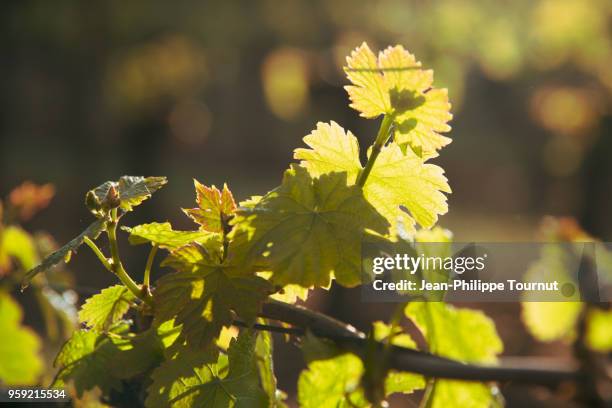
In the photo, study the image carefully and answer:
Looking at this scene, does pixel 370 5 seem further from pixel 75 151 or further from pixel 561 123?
pixel 75 151

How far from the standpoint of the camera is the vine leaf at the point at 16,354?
1122mm

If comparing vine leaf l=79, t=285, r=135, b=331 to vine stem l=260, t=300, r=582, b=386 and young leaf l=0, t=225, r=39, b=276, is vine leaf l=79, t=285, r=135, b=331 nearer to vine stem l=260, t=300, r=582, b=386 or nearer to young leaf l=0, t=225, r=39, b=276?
vine stem l=260, t=300, r=582, b=386

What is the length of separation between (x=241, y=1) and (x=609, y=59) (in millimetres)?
5353

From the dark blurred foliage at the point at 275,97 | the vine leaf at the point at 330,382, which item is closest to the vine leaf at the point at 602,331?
the vine leaf at the point at 330,382

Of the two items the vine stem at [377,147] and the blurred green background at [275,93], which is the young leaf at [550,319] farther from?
the blurred green background at [275,93]

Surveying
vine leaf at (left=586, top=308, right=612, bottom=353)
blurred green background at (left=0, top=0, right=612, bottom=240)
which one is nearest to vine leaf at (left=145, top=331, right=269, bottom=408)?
vine leaf at (left=586, top=308, right=612, bottom=353)

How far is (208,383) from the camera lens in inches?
24.8

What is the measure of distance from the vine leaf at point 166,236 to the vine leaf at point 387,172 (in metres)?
0.11

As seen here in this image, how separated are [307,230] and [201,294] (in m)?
0.10

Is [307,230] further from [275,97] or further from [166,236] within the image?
[275,97]

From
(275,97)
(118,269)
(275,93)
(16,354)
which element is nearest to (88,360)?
(118,269)

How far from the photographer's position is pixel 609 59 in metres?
7.21

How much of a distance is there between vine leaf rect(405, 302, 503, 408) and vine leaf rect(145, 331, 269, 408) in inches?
7.1

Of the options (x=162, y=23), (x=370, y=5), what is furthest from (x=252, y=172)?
(x=370, y=5)
